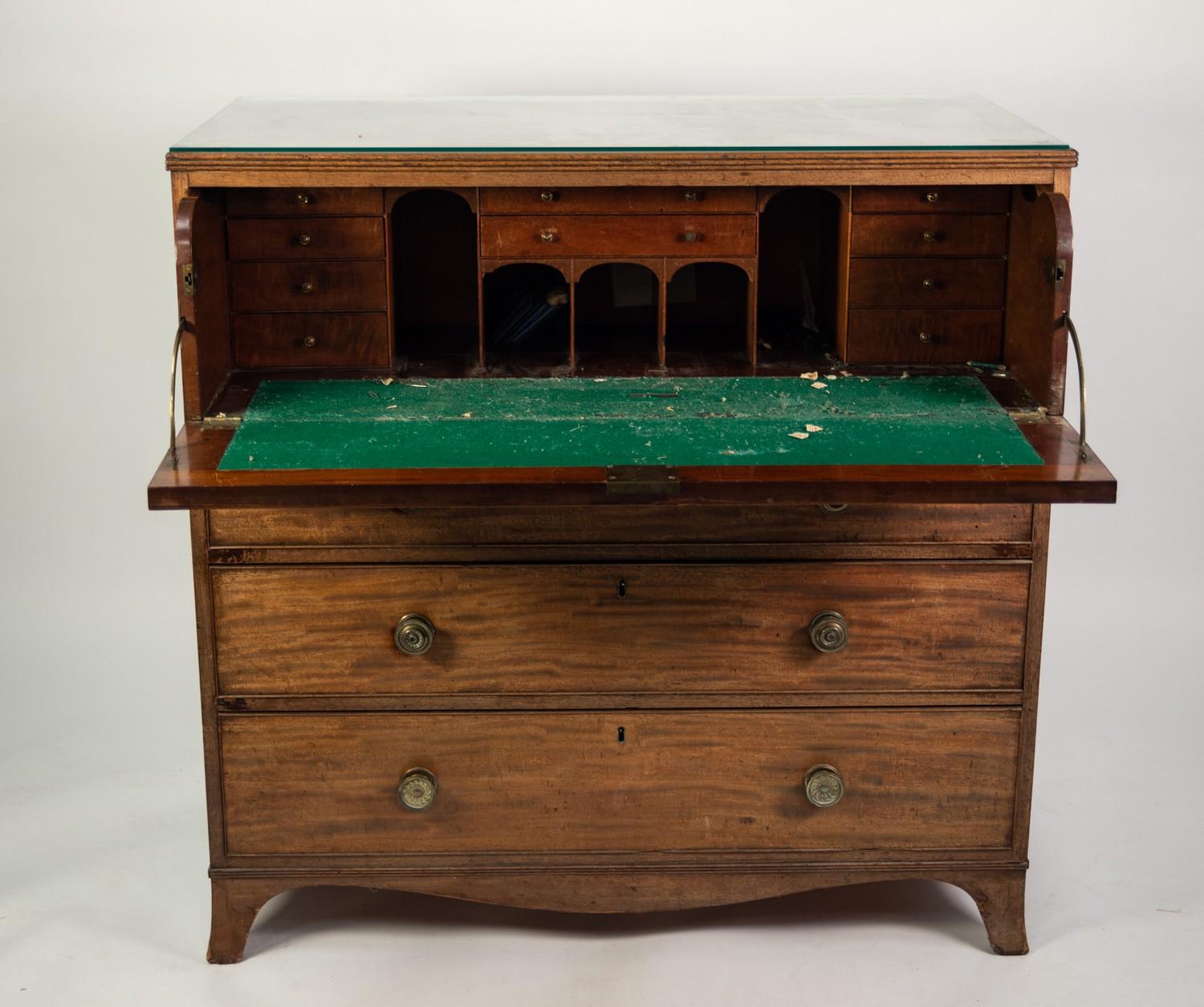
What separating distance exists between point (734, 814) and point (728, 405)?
0.87 metres

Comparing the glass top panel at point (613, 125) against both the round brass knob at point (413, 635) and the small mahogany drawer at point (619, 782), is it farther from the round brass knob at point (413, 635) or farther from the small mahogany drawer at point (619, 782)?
the small mahogany drawer at point (619, 782)

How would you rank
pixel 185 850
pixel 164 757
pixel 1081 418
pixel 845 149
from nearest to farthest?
pixel 1081 418 < pixel 845 149 < pixel 185 850 < pixel 164 757

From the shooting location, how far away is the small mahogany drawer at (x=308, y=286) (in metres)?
4.25

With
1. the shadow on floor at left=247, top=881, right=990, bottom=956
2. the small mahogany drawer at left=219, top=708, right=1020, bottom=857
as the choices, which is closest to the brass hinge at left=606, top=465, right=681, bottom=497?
the small mahogany drawer at left=219, top=708, right=1020, bottom=857

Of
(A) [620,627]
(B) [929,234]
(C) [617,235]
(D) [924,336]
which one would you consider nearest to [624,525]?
(A) [620,627]

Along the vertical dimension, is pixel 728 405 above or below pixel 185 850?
above

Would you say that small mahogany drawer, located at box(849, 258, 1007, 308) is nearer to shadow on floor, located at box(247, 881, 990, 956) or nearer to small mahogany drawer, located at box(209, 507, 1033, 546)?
small mahogany drawer, located at box(209, 507, 1033, 546)

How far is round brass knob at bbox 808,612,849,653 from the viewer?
13.2 feet

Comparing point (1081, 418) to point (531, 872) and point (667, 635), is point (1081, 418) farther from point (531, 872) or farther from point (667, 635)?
point (531, 872)

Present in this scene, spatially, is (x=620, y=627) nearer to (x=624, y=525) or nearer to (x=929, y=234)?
(x=624, y=525)

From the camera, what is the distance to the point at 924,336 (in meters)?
4.30

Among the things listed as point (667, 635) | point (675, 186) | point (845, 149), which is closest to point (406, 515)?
point (667, 635)

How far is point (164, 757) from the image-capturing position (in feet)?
16.7

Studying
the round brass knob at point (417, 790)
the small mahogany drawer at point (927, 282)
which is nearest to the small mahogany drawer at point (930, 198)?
the small mahogany drawer at point (927, 282)
